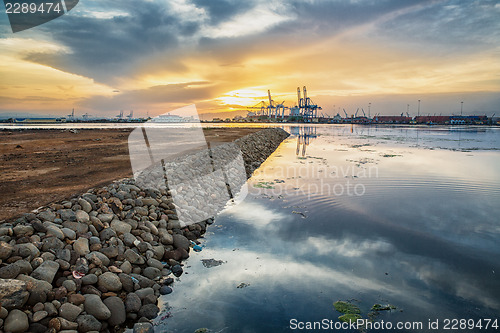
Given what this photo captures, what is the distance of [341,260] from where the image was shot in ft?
21.6

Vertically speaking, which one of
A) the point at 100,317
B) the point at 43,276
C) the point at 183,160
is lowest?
the point at 100,317

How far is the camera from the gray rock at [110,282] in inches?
190

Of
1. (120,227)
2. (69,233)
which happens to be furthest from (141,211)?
(69,233)

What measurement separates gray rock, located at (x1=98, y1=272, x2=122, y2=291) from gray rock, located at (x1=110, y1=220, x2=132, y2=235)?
1.45m

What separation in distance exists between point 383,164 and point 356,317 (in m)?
16.5

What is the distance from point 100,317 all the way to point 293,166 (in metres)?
15.9

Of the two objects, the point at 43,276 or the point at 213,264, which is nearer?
the point at 43,276

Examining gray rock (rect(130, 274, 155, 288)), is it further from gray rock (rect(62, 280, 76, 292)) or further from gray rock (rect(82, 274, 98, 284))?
gray rock (rect(62, 280, 76, 292))

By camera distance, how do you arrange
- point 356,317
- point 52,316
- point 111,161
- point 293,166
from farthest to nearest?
point 293,166 < point 111,161 < point 356,317 < point 52,316

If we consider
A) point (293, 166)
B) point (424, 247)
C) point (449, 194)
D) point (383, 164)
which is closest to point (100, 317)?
point (424, 247)

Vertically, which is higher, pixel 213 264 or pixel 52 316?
pixel 52 316

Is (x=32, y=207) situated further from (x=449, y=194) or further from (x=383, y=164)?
(x=383, y=164)

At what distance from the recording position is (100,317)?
4320mm

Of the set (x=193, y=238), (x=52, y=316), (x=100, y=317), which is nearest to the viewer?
(x=52, y=316)
